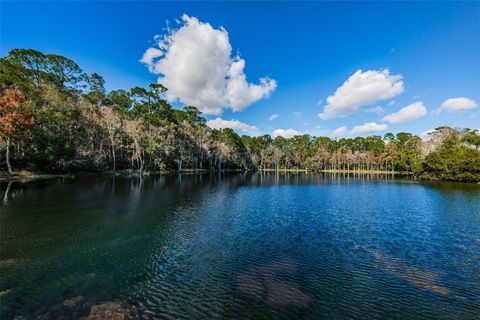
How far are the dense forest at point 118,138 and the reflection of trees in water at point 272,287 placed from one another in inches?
1759

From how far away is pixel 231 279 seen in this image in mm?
9664

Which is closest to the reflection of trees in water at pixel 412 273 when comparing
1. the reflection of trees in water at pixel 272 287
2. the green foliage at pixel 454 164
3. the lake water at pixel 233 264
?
the lake water at pixel 233 264

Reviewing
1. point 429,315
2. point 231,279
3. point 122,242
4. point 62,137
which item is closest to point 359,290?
point 429,315

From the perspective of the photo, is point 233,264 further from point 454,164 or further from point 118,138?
point 454,164

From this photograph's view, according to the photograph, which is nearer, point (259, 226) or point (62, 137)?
point (259, 226)

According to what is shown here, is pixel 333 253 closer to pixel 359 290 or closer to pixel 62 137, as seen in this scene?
pixel 359 290

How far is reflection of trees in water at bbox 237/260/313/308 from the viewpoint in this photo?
8195 millimetres

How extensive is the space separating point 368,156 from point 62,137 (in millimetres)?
119698

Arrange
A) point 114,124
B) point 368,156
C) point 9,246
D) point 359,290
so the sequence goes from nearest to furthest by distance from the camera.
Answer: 1. point 359,290
2. point 9,246
3. point 114,124
4. point 368,156

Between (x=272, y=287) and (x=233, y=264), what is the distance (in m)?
2.60

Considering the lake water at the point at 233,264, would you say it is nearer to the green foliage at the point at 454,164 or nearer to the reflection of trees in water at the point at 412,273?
the reflection of trees in water at the point at 412,273

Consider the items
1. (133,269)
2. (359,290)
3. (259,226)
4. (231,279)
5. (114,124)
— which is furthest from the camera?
(114,124)

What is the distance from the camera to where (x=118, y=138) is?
62.5 meters

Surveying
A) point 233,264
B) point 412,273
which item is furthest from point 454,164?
point 233,264
